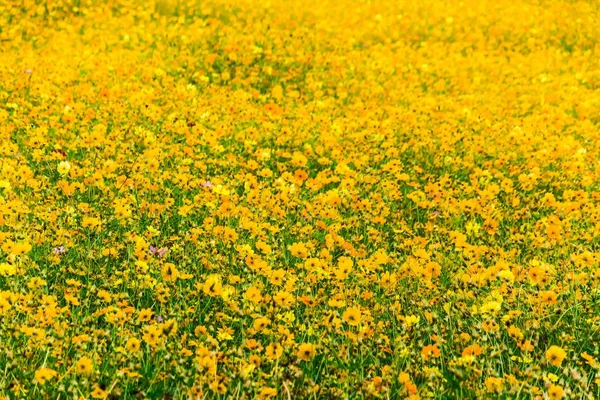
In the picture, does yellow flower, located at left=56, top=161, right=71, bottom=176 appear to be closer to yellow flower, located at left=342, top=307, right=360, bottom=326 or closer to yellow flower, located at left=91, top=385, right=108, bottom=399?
yellow flower, located at left=342, top=307, right=360, bottom=326

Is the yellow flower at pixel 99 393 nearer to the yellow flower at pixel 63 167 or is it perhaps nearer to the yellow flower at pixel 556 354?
the yellow flower at pixel 556 354

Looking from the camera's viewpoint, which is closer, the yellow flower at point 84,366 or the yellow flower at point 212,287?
the yellow flower at point 84,366

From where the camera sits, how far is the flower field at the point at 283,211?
3.16 meters

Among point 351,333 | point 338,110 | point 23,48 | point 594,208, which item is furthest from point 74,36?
point 351,333

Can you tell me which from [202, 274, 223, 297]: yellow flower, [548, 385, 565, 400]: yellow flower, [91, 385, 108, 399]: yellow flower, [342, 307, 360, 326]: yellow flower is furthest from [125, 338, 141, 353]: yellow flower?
[548, 385, 565, 400]: yellow flower

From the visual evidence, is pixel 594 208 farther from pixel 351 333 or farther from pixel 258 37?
pixel 258 37

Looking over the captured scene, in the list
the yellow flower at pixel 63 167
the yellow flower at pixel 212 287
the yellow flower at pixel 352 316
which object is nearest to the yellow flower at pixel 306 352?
the yellow flower at pixel 352 316

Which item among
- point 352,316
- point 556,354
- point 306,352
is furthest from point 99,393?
point 556,354

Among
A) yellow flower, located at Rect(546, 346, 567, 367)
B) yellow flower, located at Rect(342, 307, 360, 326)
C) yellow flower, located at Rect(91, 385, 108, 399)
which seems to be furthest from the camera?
yellow flower, located at Rect(342, 307, 360, 326)

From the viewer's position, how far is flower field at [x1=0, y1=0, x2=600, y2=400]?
125 inches

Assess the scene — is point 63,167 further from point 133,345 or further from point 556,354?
point 556,354

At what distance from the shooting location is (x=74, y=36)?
9453mm

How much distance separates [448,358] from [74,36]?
24.8 feet

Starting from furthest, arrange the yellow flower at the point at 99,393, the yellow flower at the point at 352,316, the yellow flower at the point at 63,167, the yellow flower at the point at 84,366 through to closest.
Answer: the yellow flower at the point at 63,167
the yellow flower at the point at 352,316
the yellow flower at the point at 84,366
the yellow flower at the point at 99,393
